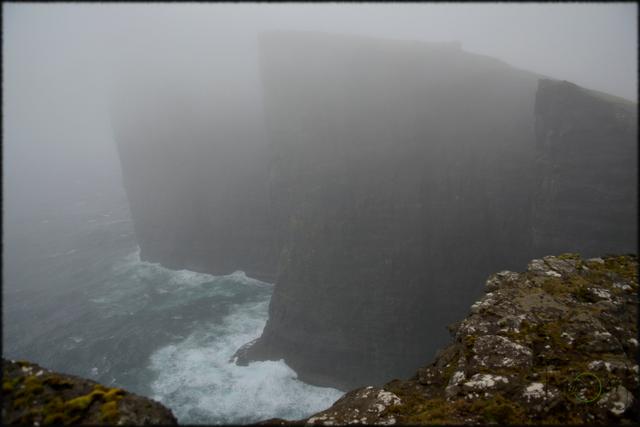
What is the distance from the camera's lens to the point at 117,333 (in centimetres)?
6200

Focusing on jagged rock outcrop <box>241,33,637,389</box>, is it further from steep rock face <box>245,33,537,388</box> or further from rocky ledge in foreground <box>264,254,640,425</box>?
rocky ledge in foreground <box>264,254,640,425</box>

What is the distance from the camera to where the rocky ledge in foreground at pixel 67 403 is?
243 inches

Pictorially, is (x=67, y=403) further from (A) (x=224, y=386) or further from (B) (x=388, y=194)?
(A) (x=224, y=386)

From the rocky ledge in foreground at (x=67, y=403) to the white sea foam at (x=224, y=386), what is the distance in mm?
40141

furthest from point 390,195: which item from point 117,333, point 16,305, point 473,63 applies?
point 16,305

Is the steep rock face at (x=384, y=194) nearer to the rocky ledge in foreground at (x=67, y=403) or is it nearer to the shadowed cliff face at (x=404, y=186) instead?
the shadowed cliff face at (x=404, y=186)

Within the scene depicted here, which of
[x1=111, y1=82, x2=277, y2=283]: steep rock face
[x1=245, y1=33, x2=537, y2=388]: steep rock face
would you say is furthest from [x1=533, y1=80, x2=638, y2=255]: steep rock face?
[x1=111, y1=82, x2=277, y2=283]: steep rock face

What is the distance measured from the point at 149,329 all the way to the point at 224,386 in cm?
2321

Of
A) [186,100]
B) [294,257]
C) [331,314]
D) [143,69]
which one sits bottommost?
[331,314]

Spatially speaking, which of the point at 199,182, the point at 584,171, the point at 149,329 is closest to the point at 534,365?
the point at 584,171

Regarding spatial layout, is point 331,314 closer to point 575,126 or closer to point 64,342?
point 575,126

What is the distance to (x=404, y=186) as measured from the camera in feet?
165

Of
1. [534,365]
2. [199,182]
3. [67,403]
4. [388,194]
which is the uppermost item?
[67,403]

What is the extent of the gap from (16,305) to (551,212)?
4141 inches
